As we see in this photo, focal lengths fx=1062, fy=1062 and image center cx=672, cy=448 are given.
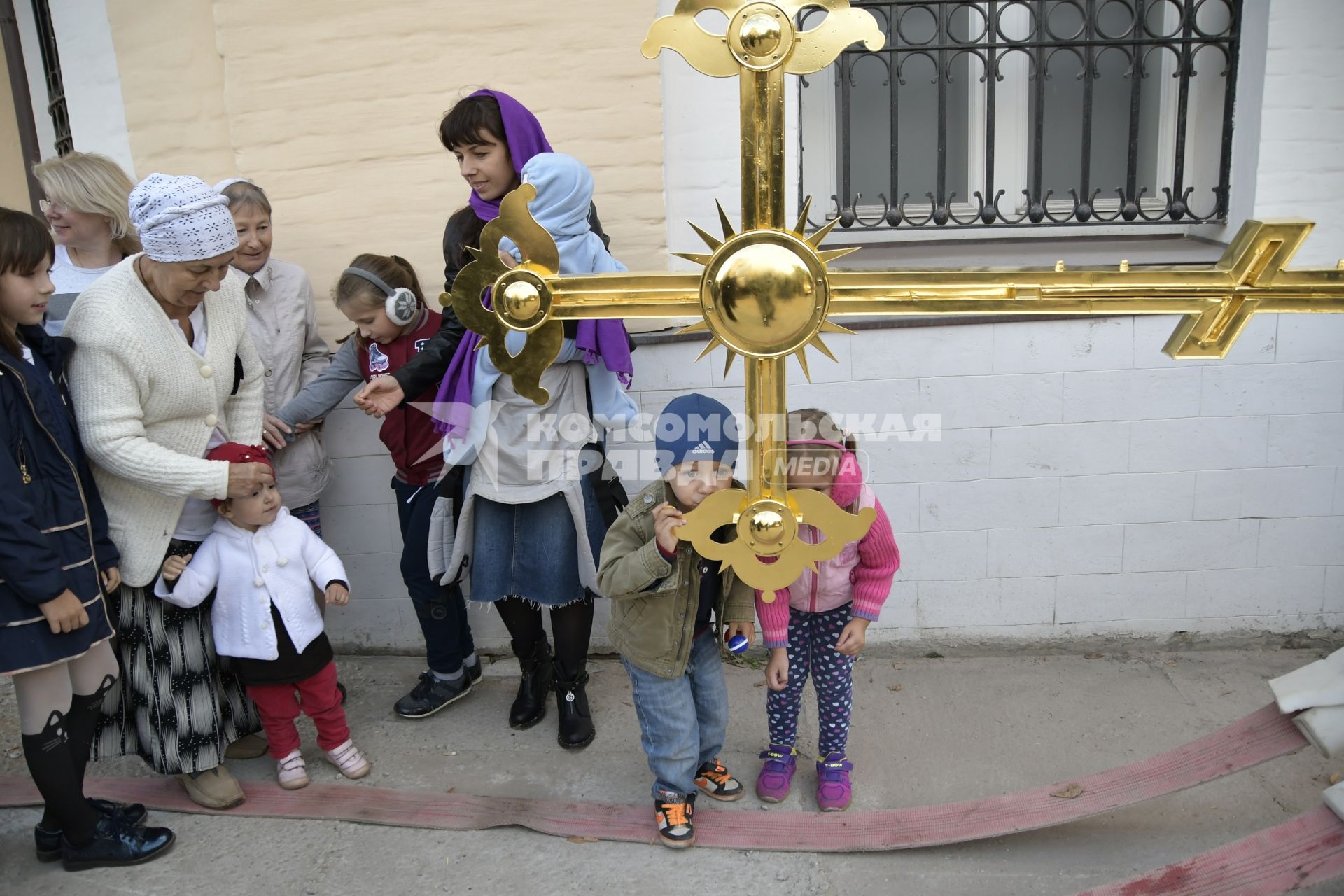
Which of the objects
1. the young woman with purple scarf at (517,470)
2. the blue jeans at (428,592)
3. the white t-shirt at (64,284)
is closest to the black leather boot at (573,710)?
the young woman with purple scarf at (517,470)

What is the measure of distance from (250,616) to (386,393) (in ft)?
2.44

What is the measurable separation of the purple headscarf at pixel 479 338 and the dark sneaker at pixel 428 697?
1.02 metres

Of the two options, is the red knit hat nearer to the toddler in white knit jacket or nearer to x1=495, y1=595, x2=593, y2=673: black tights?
the toddler in white knit jacket

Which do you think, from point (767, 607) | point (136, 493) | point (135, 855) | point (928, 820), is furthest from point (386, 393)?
point (928, 820)

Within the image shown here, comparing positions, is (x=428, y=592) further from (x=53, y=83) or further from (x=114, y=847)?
(x=53, y=83)

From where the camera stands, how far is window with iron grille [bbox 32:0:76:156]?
4.49 metres

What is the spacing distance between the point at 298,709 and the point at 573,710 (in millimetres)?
838

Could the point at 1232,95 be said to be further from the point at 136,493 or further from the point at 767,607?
the point at 136,493

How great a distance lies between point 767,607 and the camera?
2.79 meters

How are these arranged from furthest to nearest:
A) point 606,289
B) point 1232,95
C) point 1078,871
→ point 1232,95 < point 1078,871 < point 606,289

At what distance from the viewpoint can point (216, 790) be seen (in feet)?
10.2

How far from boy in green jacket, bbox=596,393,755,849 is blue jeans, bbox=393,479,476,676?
0.86m

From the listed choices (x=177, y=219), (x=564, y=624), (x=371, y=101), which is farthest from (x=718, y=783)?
(x=371, y=101)

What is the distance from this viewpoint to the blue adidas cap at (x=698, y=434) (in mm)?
2242
